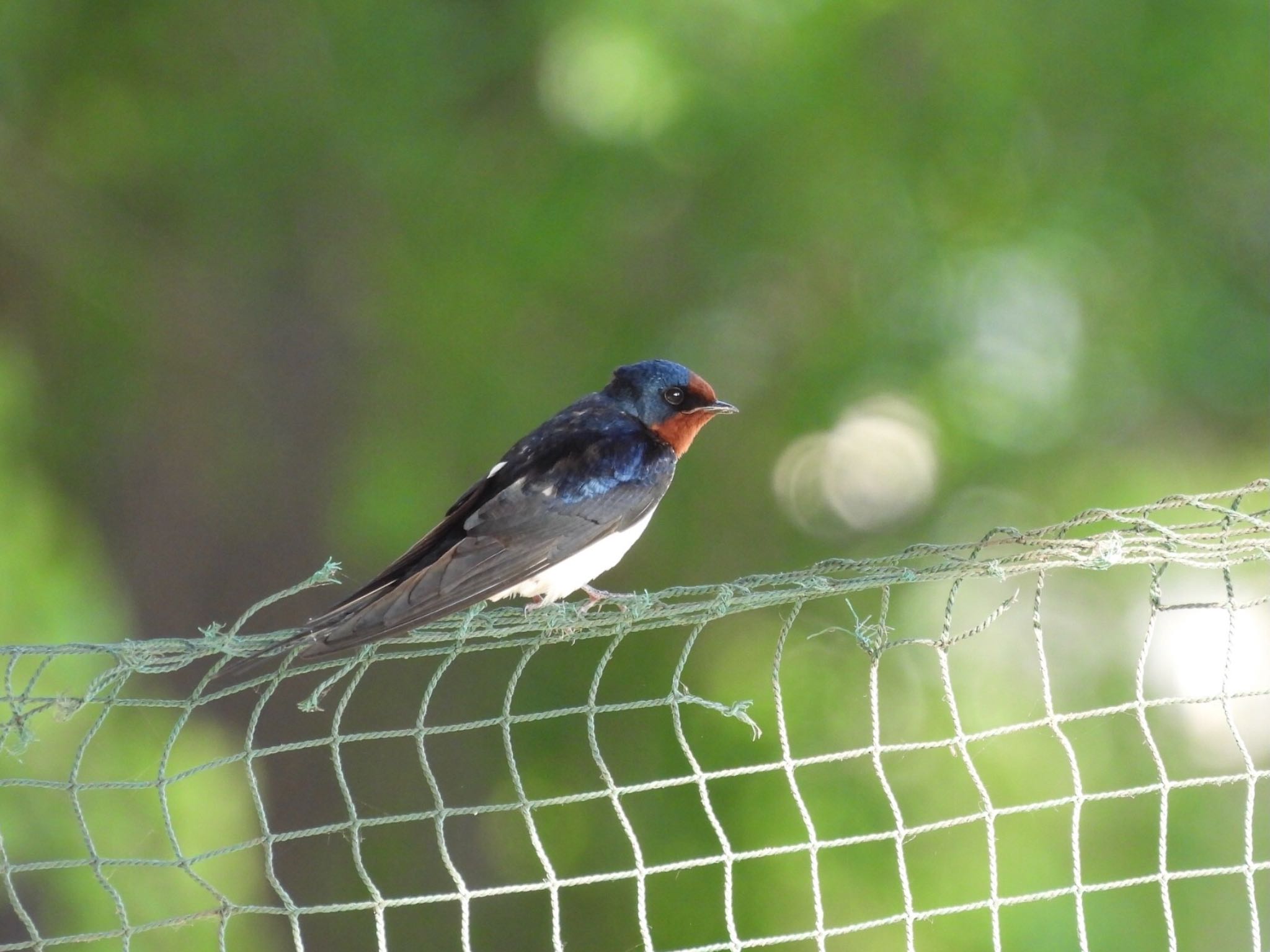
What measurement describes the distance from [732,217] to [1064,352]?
1.45 metres

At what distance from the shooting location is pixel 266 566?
6.53m

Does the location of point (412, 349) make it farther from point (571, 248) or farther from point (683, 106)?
point (683, 106)

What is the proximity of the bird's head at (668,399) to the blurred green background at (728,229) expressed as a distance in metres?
1.60

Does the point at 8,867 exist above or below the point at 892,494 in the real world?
below

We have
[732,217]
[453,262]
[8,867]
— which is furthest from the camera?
[453,262]

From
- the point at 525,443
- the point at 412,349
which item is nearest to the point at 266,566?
the point at 412,349

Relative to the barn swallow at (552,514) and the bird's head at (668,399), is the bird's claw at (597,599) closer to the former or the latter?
the barn swallow at (552,514)

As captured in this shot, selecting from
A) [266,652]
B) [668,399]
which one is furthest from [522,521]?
[266,652]

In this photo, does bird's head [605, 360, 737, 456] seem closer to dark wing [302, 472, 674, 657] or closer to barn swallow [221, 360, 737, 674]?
A: barn swallow [221, 360, 737, 674]

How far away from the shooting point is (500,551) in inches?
120

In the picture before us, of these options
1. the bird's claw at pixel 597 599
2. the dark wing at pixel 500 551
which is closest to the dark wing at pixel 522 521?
the dark wing at pixel 500 551

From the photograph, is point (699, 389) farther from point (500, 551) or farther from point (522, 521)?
point (500, 551)

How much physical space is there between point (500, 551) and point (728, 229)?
9.44 feet

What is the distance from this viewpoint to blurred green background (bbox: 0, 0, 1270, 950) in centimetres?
547
